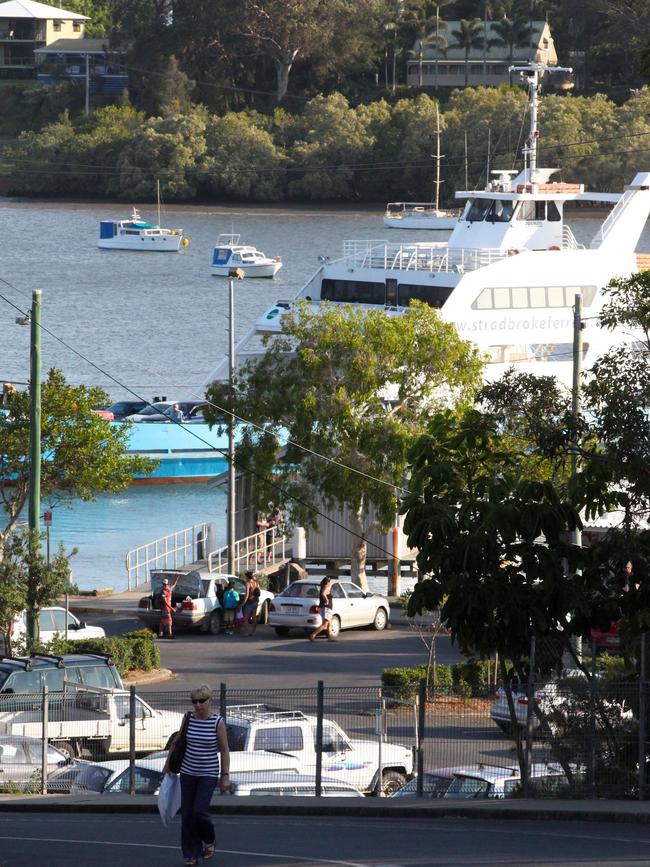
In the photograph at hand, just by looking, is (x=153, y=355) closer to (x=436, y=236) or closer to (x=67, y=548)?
(x=67, y=548)

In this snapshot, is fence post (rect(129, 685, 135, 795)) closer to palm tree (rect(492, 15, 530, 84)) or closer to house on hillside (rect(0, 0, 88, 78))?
palm tree (rect(492, 15, 530, 84))

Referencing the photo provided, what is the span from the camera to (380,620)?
102 ft

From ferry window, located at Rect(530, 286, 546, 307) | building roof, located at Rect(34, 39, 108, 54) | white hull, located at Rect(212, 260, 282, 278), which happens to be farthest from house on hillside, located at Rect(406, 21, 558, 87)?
ferry window, located at Rect(530, 286, 546, 307)

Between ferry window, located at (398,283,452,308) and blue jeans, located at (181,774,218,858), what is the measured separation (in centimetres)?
3729

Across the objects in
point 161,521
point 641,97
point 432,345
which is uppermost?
point 641,97

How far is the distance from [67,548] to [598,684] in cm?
3423

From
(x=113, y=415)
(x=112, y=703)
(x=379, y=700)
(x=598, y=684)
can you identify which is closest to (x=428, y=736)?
(x=379, y=700)

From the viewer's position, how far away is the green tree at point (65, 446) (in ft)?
101

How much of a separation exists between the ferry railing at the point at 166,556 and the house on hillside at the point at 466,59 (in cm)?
10938

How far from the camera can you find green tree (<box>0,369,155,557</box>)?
30875 mm

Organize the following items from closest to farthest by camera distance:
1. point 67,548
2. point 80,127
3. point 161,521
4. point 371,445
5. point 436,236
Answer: point 371,445, point 67,548, point 161,521, point 436,236, point 80,127

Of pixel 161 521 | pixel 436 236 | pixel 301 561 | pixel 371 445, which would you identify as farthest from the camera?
pixel 436 236

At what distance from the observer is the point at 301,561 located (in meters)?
36.4

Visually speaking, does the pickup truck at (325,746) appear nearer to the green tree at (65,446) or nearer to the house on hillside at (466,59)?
the green tree at (65,446)
